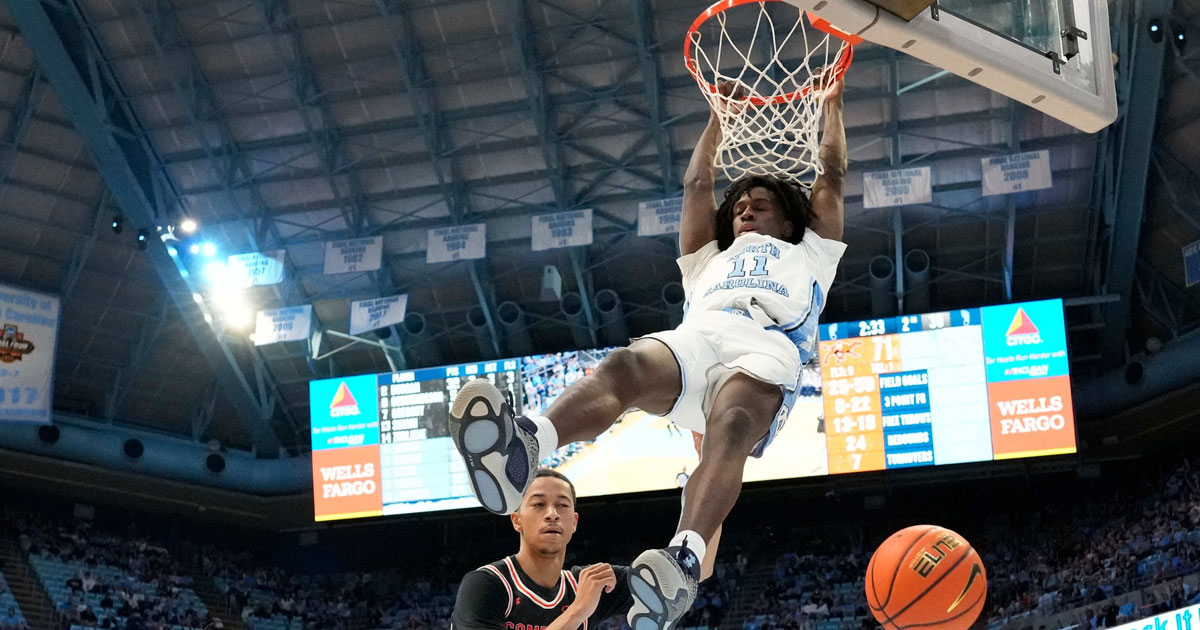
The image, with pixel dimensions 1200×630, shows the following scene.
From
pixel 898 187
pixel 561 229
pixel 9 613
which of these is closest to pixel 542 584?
pixel 898 187

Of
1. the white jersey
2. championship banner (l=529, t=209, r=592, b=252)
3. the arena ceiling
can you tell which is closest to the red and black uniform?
the white jersey

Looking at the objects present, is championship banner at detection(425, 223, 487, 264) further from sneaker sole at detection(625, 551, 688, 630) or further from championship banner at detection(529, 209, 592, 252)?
sneaker sole at detection(625, 551, 688, 630)

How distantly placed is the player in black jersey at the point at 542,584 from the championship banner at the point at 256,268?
15906mm

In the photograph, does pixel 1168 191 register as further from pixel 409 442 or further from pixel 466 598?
pixel 466 598

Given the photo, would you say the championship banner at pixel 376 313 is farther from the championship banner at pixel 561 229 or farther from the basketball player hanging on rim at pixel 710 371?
the basketball player hanging on rim at pixel 710 371

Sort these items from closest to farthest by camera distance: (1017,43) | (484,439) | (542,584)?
(484,439) → (542,584) → (1017,43)

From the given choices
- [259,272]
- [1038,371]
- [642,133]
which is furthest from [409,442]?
[1038,371]

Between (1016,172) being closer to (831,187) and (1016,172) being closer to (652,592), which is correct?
(831,187)

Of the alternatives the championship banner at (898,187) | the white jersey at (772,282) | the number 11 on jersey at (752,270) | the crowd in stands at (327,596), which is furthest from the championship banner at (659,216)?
the number 11 on jersey at (752,270)

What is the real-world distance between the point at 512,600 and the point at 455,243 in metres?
15.6

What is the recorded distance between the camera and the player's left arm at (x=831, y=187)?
6676 mm

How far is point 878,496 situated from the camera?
24.2m

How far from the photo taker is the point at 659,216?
20156 millimetres

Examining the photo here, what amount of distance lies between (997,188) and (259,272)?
11.4 metres
